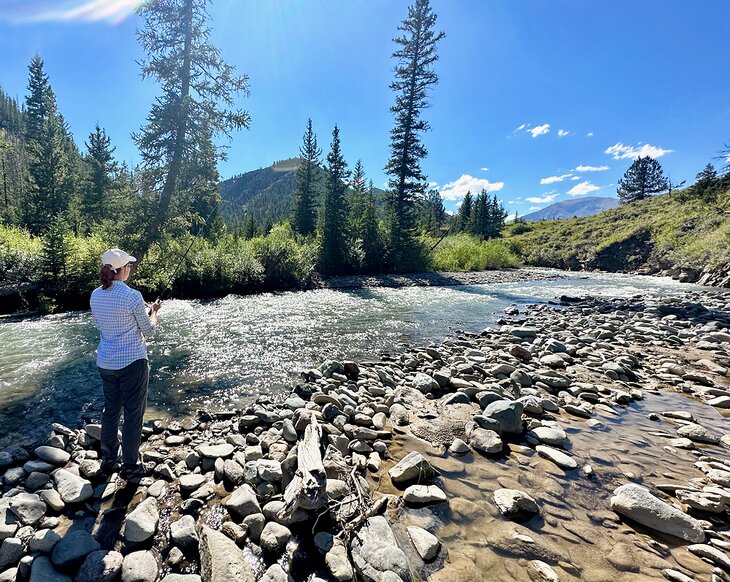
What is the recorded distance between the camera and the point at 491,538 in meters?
3.17

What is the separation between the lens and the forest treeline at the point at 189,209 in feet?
49.3

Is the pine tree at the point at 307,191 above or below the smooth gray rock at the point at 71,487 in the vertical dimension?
above

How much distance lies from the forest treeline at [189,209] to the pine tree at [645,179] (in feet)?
217

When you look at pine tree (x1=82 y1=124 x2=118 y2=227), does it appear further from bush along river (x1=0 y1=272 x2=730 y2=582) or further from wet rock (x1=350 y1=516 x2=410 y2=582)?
wet rock (x1=350 y1=516 x2=410 y2=582)

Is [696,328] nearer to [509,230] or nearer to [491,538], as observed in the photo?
[491,538]

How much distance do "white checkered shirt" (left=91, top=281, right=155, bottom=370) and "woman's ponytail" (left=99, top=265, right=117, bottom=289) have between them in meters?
0.04

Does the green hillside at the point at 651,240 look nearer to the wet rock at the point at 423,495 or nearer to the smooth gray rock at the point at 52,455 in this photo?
the wet rock at the point at 423,495

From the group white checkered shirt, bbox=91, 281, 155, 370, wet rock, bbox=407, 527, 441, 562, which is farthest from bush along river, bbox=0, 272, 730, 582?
white checkered shirt, bbox=91, 281, 155, 370

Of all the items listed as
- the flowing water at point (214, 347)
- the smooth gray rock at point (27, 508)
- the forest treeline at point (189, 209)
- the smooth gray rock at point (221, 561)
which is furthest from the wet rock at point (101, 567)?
the forest treeline at point (189, 209)

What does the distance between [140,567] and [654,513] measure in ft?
15.7

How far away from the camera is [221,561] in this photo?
107 inches

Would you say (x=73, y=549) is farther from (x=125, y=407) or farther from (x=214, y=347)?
(x=214, y=347)

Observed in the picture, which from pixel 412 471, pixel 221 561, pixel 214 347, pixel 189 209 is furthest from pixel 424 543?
pixel 189 209

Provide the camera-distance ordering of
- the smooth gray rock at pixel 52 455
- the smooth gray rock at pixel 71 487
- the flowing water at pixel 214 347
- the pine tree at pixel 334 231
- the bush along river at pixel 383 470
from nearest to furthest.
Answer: the bush along river at pixel 383 470
the smooth gray rock at pixel 71 487
the smooth gray rock at pixel 52 455
the flowing water at pixel 214 347
the pine tree at pixel 334 231
